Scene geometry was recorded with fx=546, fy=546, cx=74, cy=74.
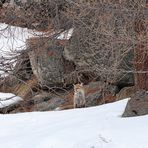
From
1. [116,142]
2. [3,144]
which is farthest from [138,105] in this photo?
[3,144]

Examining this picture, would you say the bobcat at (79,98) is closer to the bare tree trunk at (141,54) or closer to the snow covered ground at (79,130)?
the bare tree trunk at (141,54)

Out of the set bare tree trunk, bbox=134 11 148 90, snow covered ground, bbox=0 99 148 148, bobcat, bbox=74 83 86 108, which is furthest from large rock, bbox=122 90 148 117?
bobcat, bbox=74 83 86 108

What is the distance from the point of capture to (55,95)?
50.5 ft

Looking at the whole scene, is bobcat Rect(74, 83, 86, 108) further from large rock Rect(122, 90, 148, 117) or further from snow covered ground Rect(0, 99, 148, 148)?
large rock Rect(122, 90, 148, 117)

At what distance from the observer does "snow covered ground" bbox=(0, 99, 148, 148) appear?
22.9ft

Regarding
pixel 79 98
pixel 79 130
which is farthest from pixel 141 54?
pixel 79 130

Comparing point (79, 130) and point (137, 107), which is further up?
point (137, 107)

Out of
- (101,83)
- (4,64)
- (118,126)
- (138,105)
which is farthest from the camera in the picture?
(101,83)

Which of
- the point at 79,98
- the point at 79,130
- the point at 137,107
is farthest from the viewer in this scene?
the point at 79,98

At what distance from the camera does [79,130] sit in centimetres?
771

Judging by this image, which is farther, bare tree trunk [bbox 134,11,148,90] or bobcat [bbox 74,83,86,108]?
bobcat [bbox 74,83,86,108]

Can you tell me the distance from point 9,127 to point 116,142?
10.7ft

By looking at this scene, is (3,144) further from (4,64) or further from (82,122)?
(4,64)

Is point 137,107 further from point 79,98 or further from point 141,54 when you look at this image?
point 79,98
